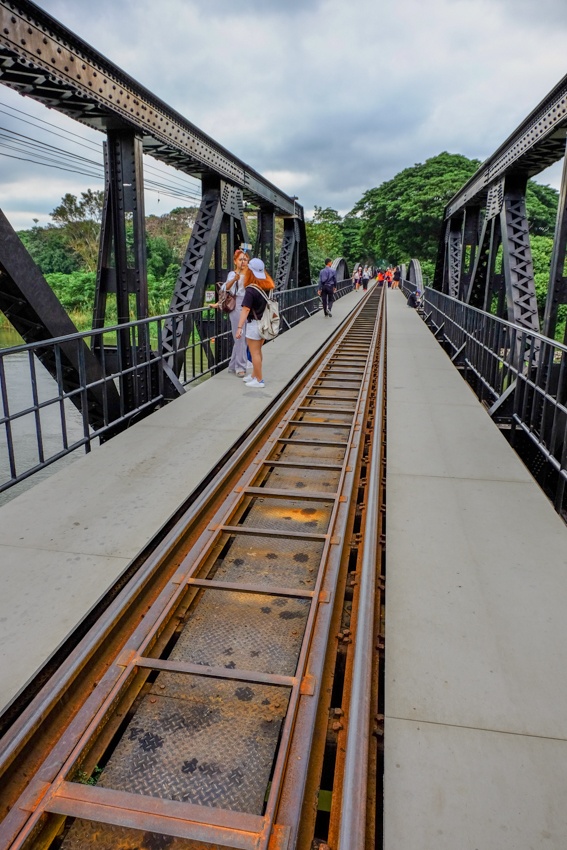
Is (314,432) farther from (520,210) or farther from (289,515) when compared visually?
(520,210)

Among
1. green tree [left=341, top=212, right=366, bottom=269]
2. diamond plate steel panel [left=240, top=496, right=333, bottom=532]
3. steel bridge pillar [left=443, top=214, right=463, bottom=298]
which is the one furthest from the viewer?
green tree [left=341, top=212, right=366, bottom=269]

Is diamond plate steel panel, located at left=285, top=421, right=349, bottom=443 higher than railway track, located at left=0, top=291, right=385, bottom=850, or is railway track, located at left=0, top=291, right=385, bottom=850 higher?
diamond plate steel panel, located at left=285, top=421, right=349, bottom=443

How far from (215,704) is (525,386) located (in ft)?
17.7

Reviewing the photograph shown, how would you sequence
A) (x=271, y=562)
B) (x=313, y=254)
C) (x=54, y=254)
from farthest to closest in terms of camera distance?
(x=313, y=254)
(x=54, y=254)
(x=271, y=562)

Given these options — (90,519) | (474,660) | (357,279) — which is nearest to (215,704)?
(474,660)

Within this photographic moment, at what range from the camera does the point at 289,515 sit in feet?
15.7

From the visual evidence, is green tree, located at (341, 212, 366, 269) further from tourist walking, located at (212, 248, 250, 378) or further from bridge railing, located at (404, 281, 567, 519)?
tourist walking, located at (212, 248, 250, 378)

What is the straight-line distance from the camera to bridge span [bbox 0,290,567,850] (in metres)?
2.15

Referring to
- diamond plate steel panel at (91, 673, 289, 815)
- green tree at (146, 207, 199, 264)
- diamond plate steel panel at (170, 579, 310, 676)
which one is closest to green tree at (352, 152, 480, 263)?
green tree at (146, 207, 199, 264)

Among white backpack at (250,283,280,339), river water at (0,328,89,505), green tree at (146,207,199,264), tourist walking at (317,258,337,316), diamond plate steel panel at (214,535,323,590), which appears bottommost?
river water at (0,328,89,505)

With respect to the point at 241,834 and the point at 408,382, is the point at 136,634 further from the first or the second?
the point at 408,382

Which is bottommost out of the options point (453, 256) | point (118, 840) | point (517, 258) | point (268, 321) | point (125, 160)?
point (118, 840)

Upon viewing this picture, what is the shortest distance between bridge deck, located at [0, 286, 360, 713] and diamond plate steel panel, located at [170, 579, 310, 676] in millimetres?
600

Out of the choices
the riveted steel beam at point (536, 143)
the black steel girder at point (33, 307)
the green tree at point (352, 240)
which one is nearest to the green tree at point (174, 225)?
the green tree at point (352, 240)
